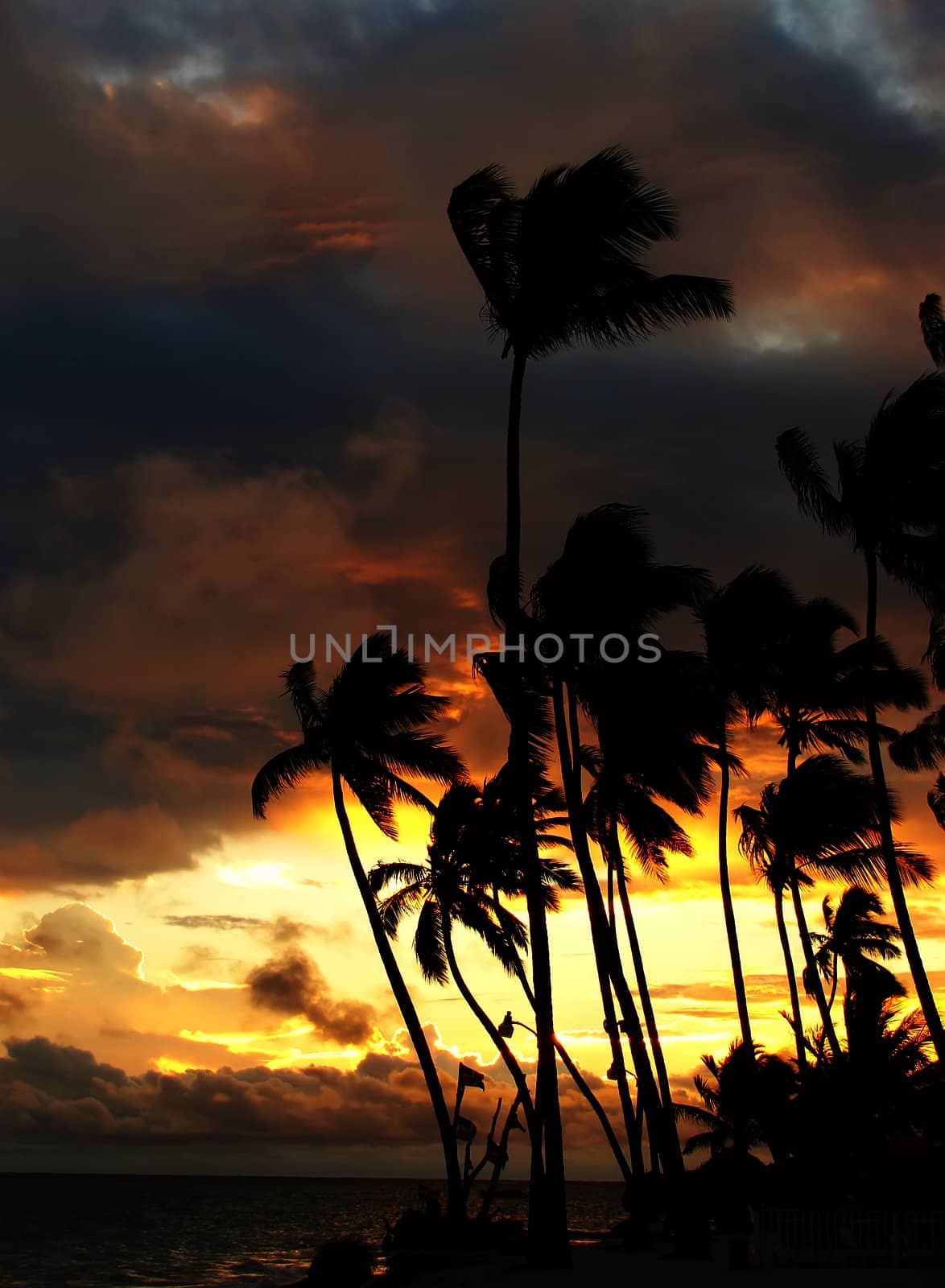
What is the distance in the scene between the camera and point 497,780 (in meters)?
35.3

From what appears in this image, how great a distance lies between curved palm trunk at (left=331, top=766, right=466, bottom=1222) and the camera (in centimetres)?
3052

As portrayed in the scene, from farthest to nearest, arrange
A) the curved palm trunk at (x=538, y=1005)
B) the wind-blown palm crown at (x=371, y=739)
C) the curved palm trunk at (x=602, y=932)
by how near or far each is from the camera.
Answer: the wind-blown palm crown at (x=371, y=739), the curved palm trunk at (x=602, y=932), the curved palm trunk at (x=538, y=1005)

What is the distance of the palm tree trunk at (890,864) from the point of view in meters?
24.4

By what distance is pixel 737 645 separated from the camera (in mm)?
32344

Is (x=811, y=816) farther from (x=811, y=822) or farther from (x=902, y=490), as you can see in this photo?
(x=902, y=490)

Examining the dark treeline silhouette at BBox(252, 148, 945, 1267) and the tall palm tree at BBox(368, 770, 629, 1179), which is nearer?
the dark treeline silhouette at BBox(252, 148, 945, 1267)

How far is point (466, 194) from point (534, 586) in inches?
294

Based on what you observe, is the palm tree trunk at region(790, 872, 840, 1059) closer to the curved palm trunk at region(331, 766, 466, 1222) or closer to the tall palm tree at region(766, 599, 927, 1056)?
the tall palm tree at region(766, 599, 927, 1056)

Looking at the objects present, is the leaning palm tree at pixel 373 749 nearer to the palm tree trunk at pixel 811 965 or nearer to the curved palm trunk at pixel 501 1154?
the curved palm trunk at pixel 501 1154

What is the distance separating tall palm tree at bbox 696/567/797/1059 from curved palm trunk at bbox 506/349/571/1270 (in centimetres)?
1136

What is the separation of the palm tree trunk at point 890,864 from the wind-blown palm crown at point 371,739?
11.2 metres

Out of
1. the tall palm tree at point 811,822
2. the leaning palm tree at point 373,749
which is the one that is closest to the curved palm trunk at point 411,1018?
the leaning palm tree at point 373,749

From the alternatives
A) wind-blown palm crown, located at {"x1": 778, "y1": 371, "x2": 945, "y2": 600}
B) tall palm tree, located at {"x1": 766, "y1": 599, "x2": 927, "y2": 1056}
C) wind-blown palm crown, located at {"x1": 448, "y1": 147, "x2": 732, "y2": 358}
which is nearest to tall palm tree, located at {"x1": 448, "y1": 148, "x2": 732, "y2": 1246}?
wind-blown palm crown, located at {"x1": 448, "y1": 147, "x2": 732, "y2": 358}

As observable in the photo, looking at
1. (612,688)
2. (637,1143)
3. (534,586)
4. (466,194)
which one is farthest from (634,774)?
(466,194)
